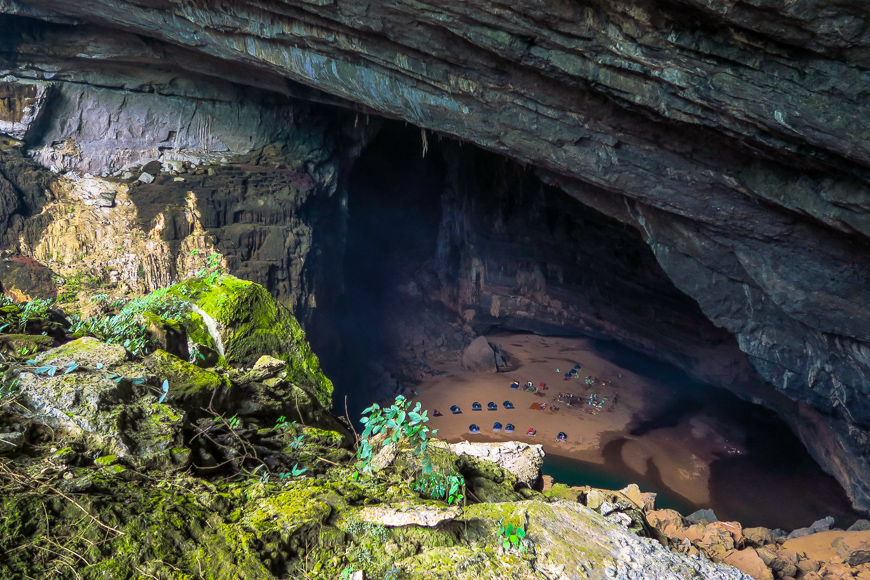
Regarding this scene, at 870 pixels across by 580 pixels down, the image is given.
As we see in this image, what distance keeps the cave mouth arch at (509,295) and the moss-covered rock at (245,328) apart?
23.6 ft

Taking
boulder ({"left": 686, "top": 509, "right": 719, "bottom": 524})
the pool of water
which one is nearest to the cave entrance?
the pool of water

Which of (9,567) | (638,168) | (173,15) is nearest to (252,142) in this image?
(173,15)

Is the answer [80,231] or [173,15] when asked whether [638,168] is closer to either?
[173,15]

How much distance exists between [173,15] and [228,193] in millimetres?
3376

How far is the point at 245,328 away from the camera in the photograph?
3.59 m

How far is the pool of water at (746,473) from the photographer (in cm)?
841

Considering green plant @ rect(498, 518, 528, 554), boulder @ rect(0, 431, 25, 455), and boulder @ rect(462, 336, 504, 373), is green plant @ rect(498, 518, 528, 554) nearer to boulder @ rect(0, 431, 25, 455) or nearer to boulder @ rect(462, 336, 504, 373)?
boulder @ rect(0, 431, 25, 455)

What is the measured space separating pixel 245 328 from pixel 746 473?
33.2ft

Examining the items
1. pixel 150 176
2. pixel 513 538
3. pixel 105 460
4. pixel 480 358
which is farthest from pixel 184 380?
pixel 480 358

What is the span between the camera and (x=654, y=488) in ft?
29.9

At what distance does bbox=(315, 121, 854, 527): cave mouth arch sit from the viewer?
10.7 meters

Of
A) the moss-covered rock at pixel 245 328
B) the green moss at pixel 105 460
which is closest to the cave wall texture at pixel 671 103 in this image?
the moss-covered rock at pixel 245 328

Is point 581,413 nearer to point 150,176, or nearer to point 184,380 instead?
point 184,380

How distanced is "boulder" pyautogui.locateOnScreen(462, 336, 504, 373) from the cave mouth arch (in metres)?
0.74
